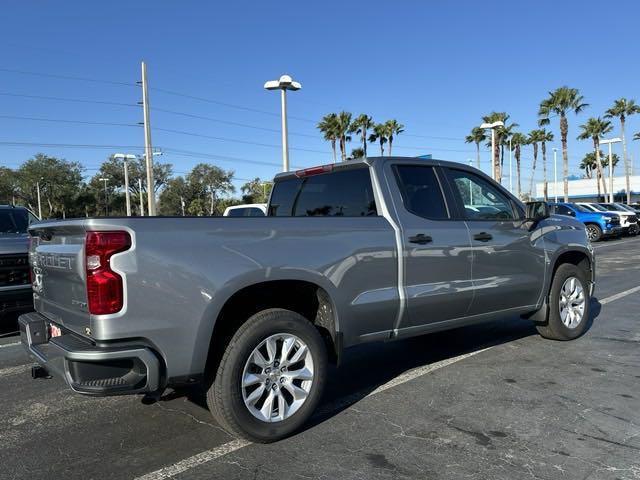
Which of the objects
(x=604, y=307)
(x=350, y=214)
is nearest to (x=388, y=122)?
(x=604, y=307)

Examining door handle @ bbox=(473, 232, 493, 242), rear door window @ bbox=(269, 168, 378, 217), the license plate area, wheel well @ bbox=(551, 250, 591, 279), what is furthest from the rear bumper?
wheel well @ bbox=(551, 250, 591, 279)

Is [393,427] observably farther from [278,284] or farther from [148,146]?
[148,146]

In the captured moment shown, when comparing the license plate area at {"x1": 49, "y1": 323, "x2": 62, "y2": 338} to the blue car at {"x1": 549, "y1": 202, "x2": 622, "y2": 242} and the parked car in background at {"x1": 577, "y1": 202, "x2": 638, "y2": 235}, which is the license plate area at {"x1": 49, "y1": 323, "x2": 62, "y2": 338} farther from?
the parked car in background at {"x1": 577, "y1": 202, "x2": 638, "y2": 235}

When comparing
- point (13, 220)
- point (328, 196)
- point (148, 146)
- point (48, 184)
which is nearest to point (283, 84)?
point (148, 146)

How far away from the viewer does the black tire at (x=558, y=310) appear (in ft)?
18.9

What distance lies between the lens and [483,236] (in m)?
4.92

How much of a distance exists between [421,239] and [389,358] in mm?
1717

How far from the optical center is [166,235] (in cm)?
318

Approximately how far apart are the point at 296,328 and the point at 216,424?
99cm

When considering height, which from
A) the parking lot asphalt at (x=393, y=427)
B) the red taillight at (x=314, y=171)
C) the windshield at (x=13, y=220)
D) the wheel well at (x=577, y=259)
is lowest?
the parking lot asphalt at (x=393, y=427)

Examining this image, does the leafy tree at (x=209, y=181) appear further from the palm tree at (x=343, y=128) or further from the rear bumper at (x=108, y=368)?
the rear bumper at (x=108, y=368)

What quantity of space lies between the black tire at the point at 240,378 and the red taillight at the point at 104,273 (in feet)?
2.55

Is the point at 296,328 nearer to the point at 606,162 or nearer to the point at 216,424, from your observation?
the point at 216,424

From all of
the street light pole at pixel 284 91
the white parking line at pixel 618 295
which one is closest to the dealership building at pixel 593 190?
the street light pole at pixel 284 91
